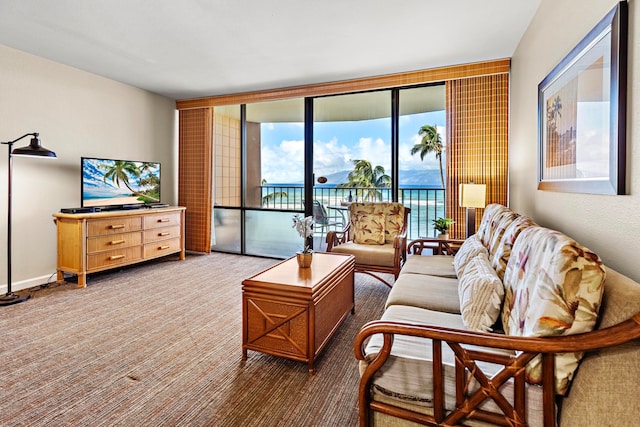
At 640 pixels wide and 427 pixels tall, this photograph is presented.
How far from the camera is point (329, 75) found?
421 centimetres

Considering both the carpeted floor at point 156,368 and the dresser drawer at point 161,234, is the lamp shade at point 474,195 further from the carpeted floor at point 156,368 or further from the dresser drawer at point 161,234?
the dresser drawer at point 161,234

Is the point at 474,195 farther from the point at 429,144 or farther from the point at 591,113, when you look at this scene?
the point at 591,113

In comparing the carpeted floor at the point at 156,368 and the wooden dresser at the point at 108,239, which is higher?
the wooden dresser at the point at 108,239

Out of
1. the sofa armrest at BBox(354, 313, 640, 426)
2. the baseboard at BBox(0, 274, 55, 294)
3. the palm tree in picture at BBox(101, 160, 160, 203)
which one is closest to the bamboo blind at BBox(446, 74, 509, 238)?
the sofa armrest at BBox(354, 313, 640, 426)

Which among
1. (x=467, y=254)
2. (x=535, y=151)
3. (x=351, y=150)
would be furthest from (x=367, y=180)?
(x=467, y=254)

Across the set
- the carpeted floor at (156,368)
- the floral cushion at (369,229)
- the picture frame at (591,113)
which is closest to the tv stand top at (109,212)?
the carpeted floor at (156,368)

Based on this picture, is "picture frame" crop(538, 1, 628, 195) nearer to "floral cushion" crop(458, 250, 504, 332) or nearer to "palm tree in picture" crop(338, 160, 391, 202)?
"floral cushion" crop(458, 250, 504, 332)

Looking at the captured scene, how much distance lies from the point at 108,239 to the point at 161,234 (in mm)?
772

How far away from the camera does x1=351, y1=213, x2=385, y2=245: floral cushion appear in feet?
13.0

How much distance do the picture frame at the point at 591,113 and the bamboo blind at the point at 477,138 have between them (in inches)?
63.8

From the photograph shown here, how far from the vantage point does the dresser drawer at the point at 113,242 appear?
372 cm

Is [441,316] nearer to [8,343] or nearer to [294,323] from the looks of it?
[294,323]

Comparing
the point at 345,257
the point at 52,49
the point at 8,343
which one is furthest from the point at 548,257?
the point at 52,49

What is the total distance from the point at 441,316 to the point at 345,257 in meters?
1.19
